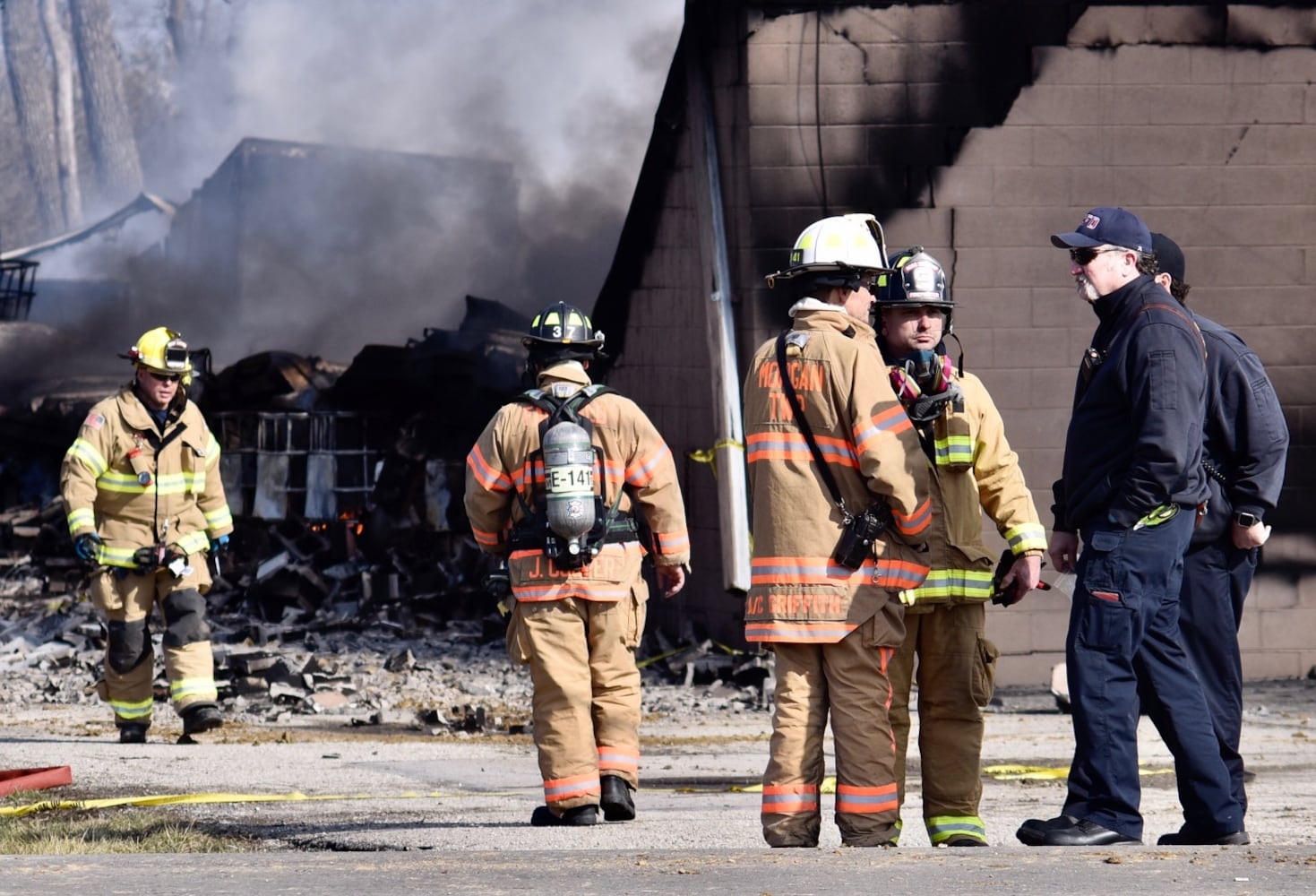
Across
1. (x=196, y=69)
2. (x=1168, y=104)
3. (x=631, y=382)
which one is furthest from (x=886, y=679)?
(x=196, y=69)

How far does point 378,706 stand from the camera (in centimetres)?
947

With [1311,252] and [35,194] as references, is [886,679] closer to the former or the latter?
[1311,252]

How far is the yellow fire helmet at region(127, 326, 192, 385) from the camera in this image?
316 inches

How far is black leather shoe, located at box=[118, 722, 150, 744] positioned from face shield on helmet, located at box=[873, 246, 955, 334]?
4.55 meters

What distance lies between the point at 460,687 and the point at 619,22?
22424mm

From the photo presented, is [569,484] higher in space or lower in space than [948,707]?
higher

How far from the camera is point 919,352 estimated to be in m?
4.93

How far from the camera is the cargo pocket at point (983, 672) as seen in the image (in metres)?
4.89

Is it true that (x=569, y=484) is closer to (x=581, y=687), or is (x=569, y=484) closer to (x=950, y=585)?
(x=581, y=687)

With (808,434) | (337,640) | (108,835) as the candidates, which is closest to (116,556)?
(108,835)

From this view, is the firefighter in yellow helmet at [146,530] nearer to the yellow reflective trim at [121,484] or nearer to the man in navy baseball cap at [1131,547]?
the yellow reflective trim at [121,484]

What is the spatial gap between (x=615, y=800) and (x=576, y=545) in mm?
831

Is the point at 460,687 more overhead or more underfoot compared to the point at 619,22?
more underfoot

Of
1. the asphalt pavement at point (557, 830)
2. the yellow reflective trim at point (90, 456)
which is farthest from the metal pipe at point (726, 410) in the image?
the yellow reflective trim at point (90, 456)
